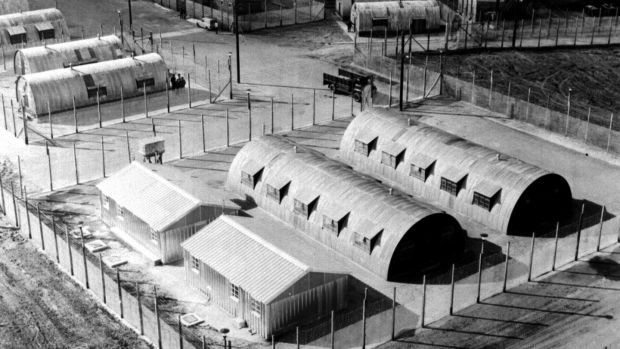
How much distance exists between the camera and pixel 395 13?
108 m

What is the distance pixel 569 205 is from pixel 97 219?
31403 mm

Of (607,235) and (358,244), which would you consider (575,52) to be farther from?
(358,244)

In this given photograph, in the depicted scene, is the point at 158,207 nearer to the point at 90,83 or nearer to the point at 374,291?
the point at 374,291

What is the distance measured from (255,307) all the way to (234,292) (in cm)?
190

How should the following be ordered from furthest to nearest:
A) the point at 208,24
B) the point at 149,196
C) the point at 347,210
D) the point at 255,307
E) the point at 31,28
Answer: the point at 208,24 < the point at 31,28 < the point at 149,196 < the point at 347,210 < the point at 255,307

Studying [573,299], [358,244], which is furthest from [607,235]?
[358,244]

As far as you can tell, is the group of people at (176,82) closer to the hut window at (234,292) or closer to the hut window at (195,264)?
the hut window at (195,264)

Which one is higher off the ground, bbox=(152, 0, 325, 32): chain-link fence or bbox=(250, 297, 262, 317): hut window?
bbox=(152, 0, 325, 32): chain-link fence

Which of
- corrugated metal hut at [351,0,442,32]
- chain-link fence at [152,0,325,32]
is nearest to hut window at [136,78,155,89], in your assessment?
chain-link fence at [152,0,325,32]

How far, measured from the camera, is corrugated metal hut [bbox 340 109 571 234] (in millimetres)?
60875

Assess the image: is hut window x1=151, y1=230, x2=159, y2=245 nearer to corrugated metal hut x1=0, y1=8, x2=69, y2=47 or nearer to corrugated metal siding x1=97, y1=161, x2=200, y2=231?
corrugated metal siding x1=97, y1=161, x2=200, y2=231

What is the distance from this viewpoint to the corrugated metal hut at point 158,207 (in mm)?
56875

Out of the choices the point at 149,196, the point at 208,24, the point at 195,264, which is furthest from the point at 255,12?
the point at 195,264

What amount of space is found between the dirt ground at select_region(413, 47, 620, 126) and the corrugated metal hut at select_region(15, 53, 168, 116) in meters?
27.9
